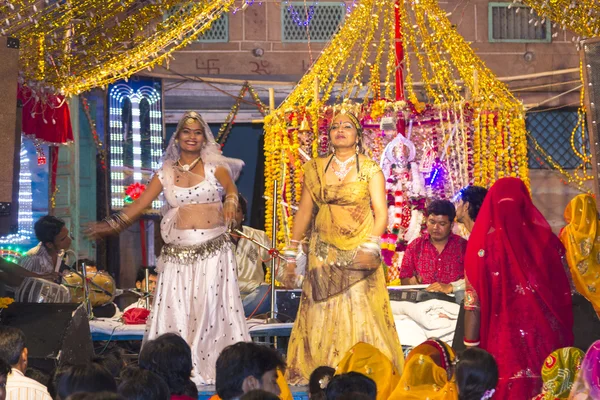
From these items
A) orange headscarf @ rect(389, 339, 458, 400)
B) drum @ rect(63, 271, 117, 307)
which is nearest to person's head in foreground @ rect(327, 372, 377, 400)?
orange headscarf @ rect(389, 339, 458, 400)

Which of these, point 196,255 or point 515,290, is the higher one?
point 196,255

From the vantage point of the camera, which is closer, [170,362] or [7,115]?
[170,362]

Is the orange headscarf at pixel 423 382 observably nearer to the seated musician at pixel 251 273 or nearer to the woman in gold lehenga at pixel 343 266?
the woman in gold lehenga at pixel 343 266

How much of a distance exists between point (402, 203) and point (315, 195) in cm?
518

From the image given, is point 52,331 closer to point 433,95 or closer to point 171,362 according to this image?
point 171,362

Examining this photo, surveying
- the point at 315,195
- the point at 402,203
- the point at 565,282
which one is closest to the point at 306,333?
the point at 315,195

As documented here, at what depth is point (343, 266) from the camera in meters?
6.42

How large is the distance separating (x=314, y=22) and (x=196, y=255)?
806 cm

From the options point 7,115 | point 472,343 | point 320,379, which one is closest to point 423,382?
point 320,379

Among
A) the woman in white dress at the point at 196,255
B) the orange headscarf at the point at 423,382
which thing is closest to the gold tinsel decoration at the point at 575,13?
the woman in white dress at the point at 196,255

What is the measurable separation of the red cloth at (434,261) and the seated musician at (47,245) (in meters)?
3.05

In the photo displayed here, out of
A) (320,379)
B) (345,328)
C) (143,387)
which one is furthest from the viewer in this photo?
(345,328)

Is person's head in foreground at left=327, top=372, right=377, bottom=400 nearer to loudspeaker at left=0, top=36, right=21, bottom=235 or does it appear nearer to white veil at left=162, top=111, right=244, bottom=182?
white veil at left=162, top=111, right=244, bottom=182

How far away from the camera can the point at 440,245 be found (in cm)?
828
